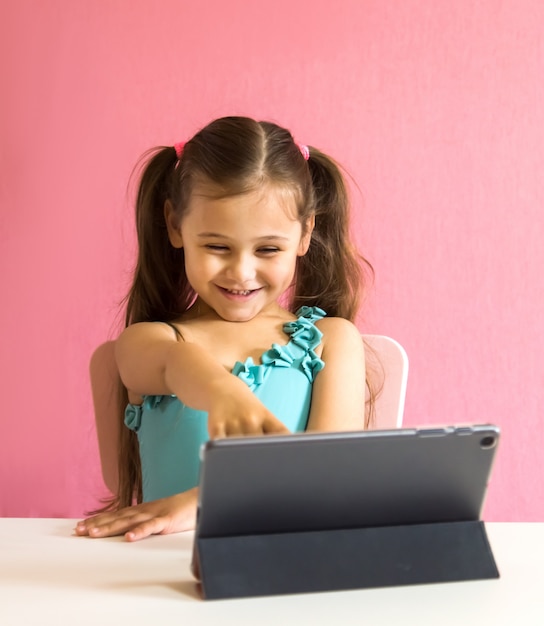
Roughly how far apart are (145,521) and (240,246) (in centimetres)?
42

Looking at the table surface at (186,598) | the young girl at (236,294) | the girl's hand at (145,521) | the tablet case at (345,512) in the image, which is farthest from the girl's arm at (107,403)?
the tablet case at (345,512)

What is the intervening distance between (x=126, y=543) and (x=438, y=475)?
29cm

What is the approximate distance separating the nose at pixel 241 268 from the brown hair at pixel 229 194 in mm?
79

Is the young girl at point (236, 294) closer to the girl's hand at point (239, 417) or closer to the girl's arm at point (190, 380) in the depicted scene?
the girl's arm at point (190, 380)

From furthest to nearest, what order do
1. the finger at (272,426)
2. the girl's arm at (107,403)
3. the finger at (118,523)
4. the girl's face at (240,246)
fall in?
the girl's arm at (107,403) < the girl's face at (240,246) < the finger at (118,523) < the finger at (272,426)

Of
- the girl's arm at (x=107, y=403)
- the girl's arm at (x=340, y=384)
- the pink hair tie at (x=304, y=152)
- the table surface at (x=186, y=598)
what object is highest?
the pink hair tie at (x=304, y=152)

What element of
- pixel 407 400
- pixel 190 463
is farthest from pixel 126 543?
pixel 407 400

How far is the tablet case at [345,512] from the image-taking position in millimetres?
647

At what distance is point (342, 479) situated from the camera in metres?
0.67

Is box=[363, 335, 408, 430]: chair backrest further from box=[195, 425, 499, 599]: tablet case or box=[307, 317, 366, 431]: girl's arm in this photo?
box=[195, 425, 499, 599]: tablet case

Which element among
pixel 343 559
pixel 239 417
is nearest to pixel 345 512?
pixel 343 559

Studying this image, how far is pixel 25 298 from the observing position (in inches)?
83.7

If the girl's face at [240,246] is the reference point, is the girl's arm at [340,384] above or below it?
below

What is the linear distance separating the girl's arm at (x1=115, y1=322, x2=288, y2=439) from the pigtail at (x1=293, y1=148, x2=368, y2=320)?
266 millimetres
